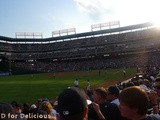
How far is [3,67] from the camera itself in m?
103

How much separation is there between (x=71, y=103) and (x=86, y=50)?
105451 mm

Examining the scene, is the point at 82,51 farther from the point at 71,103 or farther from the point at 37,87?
the point at 71,103

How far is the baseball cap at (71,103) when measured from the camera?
328cm

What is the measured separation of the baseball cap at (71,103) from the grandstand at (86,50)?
83.9 metres

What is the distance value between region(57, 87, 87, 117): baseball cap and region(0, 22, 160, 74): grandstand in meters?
83.9

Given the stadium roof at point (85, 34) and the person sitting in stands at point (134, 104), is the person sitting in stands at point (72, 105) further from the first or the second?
the stadium roof at point (85, 34)

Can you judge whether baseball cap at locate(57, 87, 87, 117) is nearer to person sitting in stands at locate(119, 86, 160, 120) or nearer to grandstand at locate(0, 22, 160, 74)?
person sitting in stands at locate(119, 86, 160, 120)

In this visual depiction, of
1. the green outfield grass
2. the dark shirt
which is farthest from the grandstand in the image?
the dark shirt

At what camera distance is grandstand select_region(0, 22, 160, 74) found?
94812 millimetres

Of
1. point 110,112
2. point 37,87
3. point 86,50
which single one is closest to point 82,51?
point 86,50

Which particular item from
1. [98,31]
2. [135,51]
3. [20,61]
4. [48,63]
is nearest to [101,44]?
[98,31]

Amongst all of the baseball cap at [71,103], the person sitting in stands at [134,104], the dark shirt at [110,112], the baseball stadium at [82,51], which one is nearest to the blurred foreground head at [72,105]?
the baseball cap at [71,103]

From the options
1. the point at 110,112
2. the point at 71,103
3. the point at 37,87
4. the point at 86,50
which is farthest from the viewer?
the point at 86,50

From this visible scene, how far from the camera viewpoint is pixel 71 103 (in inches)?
129
